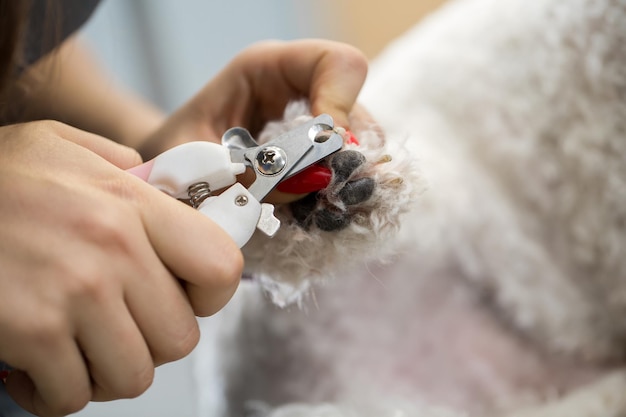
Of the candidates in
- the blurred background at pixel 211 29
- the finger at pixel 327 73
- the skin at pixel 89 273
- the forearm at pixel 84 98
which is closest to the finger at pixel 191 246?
the skin at pixel 89 273

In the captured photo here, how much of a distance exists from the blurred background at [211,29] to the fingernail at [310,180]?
94 cm

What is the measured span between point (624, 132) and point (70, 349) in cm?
49

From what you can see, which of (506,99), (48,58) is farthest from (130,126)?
(506,99)

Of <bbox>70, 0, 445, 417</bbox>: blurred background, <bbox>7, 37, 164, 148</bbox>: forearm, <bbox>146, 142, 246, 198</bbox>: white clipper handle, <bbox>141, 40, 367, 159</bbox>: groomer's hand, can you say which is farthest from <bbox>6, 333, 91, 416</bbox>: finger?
<bbox>70, 0, 445, 417</bbox>: blurred background

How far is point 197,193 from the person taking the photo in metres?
0.36

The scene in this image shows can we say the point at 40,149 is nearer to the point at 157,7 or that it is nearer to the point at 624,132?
the point at 624,132

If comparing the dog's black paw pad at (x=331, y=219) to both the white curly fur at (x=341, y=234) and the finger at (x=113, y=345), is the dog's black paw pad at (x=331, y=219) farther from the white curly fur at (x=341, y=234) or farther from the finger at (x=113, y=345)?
the finger at (x=113, y=345)

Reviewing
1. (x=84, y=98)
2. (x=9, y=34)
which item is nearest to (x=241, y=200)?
(x=9, y=34)

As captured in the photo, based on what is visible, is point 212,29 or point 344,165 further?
point 212,29

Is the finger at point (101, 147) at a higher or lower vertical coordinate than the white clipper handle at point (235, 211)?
higher

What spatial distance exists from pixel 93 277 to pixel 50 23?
14.8 inches

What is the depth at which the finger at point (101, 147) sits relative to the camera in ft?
1.24

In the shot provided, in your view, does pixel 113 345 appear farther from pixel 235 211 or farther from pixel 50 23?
pixel 50 23

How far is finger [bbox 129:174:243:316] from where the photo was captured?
315mm
